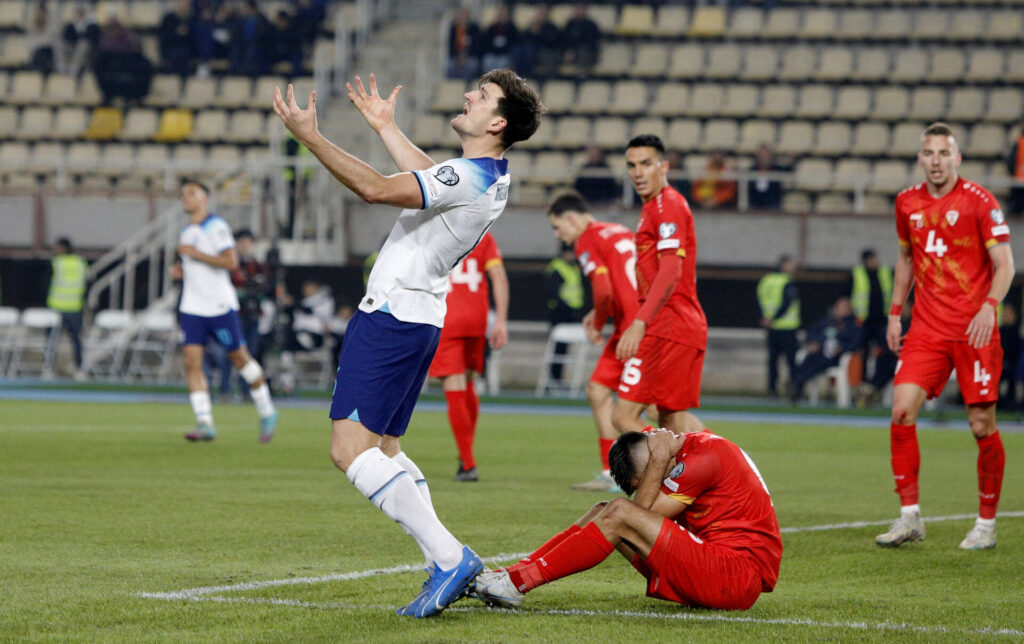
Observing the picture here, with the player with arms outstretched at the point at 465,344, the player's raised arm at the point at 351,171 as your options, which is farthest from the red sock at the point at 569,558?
the player with arms outstretched at the point at 465,344

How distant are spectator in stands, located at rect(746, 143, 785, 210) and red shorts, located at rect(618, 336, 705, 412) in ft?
44.2

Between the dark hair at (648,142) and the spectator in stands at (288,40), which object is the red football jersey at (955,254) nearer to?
the dark hair at (648,142)

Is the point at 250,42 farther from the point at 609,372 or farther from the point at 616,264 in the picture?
the point at 609,372

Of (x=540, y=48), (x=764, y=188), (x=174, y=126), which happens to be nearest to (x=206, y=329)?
(x=764, y=188)

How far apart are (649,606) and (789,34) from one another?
23.6 metres

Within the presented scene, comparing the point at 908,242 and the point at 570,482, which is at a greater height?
the point at 908,242

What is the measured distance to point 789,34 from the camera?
1081 inches

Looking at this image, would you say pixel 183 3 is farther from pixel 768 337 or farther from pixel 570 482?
pixel 570 482

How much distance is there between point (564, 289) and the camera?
2125cm

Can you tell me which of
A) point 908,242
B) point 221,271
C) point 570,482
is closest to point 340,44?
point 221,271

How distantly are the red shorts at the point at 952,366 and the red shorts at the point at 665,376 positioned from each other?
1390mm

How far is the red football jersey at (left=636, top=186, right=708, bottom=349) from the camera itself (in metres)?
8.32

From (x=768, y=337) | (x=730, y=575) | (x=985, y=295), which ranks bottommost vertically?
(x=768, y=337)

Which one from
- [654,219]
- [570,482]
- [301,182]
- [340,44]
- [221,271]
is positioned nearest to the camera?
[654,219]
